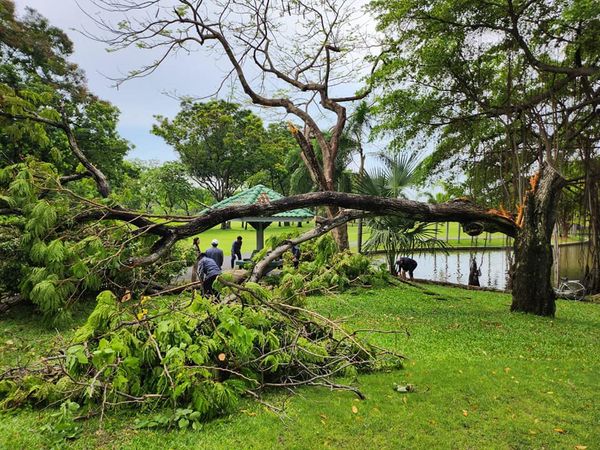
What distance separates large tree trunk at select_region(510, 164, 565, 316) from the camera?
7.70 meters

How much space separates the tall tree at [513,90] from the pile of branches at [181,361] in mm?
5171

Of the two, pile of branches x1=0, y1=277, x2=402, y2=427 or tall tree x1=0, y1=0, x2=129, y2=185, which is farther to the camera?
tall tree x1=0, y1=0, x2=129, y2=185

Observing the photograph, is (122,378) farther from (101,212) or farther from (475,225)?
(475,225)

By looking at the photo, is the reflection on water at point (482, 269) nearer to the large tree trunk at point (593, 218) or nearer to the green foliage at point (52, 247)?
the large tree trunk at point (593, 218)

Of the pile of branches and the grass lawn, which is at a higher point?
the pile of branches

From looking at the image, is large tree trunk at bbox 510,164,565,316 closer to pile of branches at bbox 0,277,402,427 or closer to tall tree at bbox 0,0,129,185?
pile of branches at bbox 0,277,402,427

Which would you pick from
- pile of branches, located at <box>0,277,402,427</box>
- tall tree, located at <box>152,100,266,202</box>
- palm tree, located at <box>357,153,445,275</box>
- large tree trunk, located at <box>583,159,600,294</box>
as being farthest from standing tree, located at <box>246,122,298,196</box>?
pile of branches, located at <box>0,277,402,427</box>

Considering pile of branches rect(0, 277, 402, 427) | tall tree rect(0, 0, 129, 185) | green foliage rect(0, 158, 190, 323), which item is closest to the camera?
pile of branches rect(0, 277, 402, 427)

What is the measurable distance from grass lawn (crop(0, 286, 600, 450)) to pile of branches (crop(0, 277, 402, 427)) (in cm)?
17

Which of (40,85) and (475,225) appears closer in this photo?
(475,225)

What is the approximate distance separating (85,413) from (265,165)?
98.7ft

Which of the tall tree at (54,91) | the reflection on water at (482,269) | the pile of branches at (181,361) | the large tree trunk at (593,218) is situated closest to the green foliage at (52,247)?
the pile of branches at (181,361)

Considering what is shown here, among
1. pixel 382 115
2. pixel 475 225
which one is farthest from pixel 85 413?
pixel 382 115

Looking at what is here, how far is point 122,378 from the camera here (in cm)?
350
